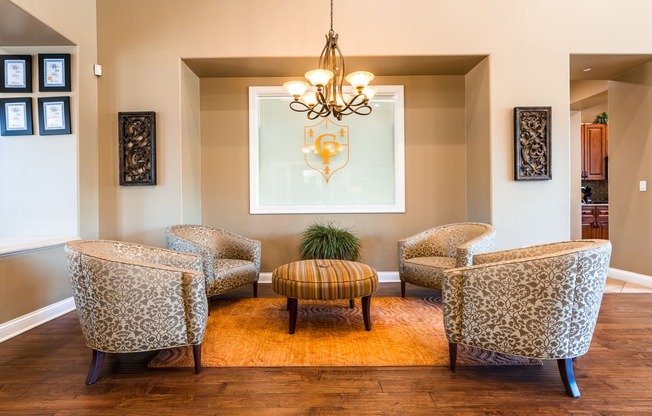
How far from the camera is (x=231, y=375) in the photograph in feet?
6.63

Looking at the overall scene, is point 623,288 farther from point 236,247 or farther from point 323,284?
point 236,247

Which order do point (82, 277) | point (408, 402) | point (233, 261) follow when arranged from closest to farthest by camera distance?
point (408, 402), point (82, 277), point (233, 261)

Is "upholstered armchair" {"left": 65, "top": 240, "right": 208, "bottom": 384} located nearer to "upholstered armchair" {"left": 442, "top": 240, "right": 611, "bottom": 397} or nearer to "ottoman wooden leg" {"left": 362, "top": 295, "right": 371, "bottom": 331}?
"ottoman wooden leg" {"left": 362, "top": 295, "right": 371, "bottom": 331}

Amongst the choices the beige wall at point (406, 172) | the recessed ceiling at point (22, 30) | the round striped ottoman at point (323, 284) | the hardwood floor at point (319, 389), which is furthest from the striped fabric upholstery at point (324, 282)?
the recessed ceiling at point (22, 30)

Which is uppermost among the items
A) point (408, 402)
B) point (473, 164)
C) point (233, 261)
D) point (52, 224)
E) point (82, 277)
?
point (473, 164)

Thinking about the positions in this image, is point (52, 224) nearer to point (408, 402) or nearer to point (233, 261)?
point (233, 261)

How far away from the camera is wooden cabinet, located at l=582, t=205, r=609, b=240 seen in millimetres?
5805

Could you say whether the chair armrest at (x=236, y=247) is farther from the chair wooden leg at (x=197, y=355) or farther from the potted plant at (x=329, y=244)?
the chair wooden leg at (x=197, y=355)

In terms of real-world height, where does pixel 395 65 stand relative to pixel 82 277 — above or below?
above

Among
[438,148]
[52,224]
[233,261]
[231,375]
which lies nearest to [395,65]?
[438,148]

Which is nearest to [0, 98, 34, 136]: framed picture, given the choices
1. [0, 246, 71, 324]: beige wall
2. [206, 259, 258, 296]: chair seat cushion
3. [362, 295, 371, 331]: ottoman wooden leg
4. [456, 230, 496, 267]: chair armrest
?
[0, 246, 71, 324]: beige wall

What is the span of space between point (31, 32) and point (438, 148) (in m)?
4.57

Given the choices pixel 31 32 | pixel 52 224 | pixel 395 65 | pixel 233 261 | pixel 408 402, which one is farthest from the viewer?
pixel 395 65

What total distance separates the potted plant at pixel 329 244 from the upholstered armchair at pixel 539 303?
1988 millimetres
